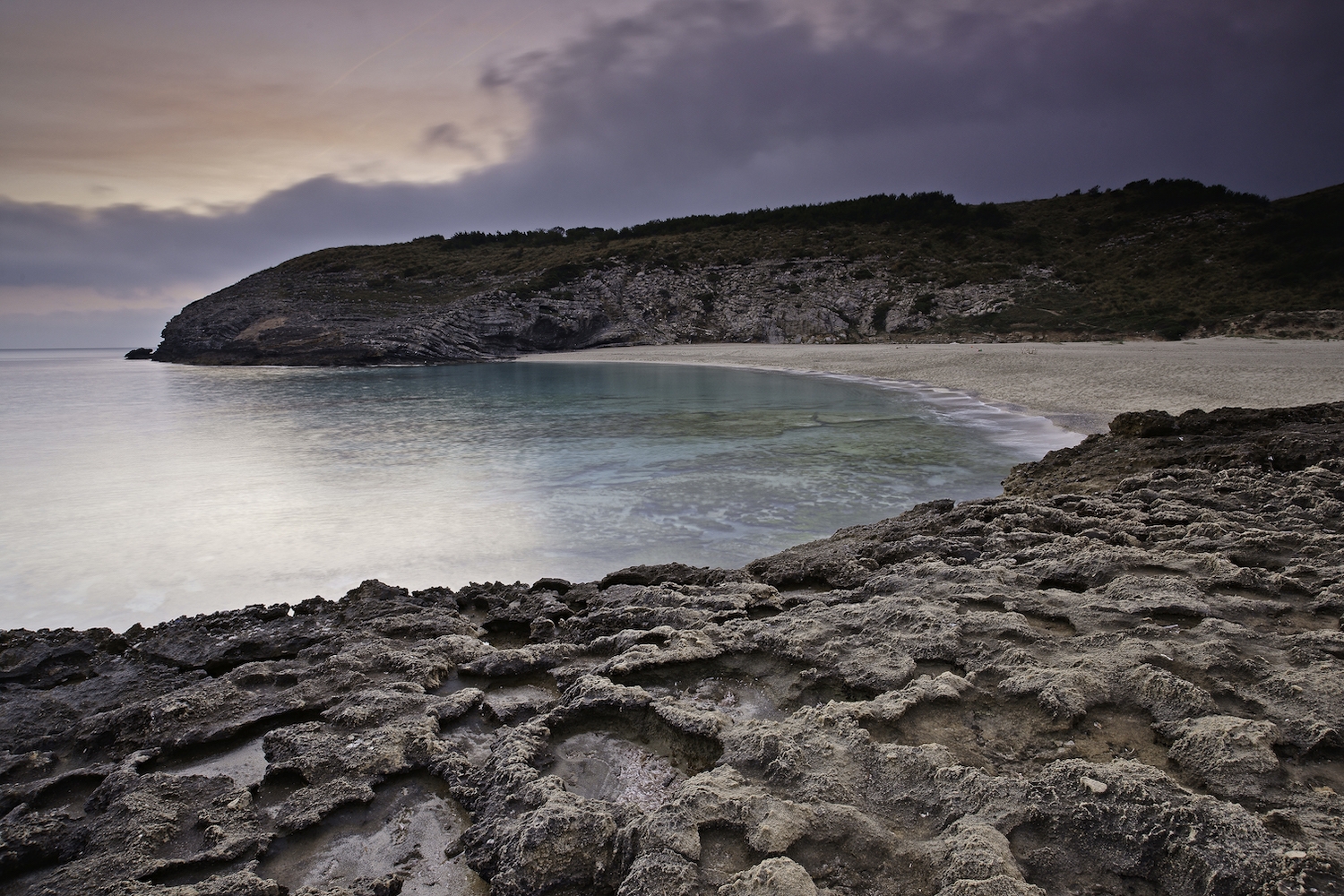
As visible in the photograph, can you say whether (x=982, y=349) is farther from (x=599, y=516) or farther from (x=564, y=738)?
(x=564, y=738)

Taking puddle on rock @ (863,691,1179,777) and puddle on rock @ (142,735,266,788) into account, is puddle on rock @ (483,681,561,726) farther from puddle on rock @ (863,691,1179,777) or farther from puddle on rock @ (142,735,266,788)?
puddle on rock @ (863,691,1179,777)

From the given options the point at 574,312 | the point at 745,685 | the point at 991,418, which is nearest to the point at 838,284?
the point at 574,312

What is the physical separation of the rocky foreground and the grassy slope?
27317 millimetres

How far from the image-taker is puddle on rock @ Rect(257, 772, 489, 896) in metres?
1.80

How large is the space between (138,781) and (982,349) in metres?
25.3

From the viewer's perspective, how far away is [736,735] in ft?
7.32

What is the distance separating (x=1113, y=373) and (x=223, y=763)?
1736cm

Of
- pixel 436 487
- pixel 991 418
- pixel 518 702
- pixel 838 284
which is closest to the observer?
pixel 518 702

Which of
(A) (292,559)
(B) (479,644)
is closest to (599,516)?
(A) (292,559)

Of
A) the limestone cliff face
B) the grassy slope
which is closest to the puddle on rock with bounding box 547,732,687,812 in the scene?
the grassy slope

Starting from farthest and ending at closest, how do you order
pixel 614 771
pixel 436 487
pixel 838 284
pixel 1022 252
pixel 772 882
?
pixel 1022 252 → pixel 838 284 → pixel 436 487 → pixel 614 771 → pixel 772 882

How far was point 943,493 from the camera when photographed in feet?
22.6

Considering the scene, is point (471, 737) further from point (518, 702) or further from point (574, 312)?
point (574, 312)

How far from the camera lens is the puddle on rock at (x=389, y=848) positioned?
1.80 meters
